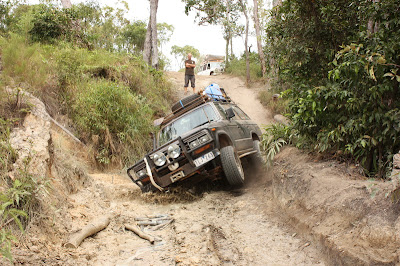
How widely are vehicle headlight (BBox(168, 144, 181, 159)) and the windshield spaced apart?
1057 mm

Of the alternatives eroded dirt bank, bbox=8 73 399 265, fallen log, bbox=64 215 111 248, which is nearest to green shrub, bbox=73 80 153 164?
eroded dirt bank, bbox=8 73 399 265

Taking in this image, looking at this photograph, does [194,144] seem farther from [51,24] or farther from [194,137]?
[51,24]

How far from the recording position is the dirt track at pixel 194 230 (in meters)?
3.76

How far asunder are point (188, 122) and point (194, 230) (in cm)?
287

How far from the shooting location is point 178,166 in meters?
5.91

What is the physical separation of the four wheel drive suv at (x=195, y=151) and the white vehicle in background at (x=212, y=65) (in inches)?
816

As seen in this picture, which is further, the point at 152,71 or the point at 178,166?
the point at 152,71

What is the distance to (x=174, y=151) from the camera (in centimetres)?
583

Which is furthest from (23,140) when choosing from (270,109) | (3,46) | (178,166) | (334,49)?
(270,109)

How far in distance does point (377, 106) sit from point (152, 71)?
10.8 metres

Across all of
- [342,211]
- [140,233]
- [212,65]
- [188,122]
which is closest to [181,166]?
[188,122]

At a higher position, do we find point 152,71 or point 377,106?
point 152,71

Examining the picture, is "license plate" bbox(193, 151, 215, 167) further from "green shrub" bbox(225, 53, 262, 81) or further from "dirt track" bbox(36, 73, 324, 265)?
"green shrub" bbox(225, 53, 262, 81)

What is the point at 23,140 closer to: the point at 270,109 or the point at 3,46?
the point at 3,46
